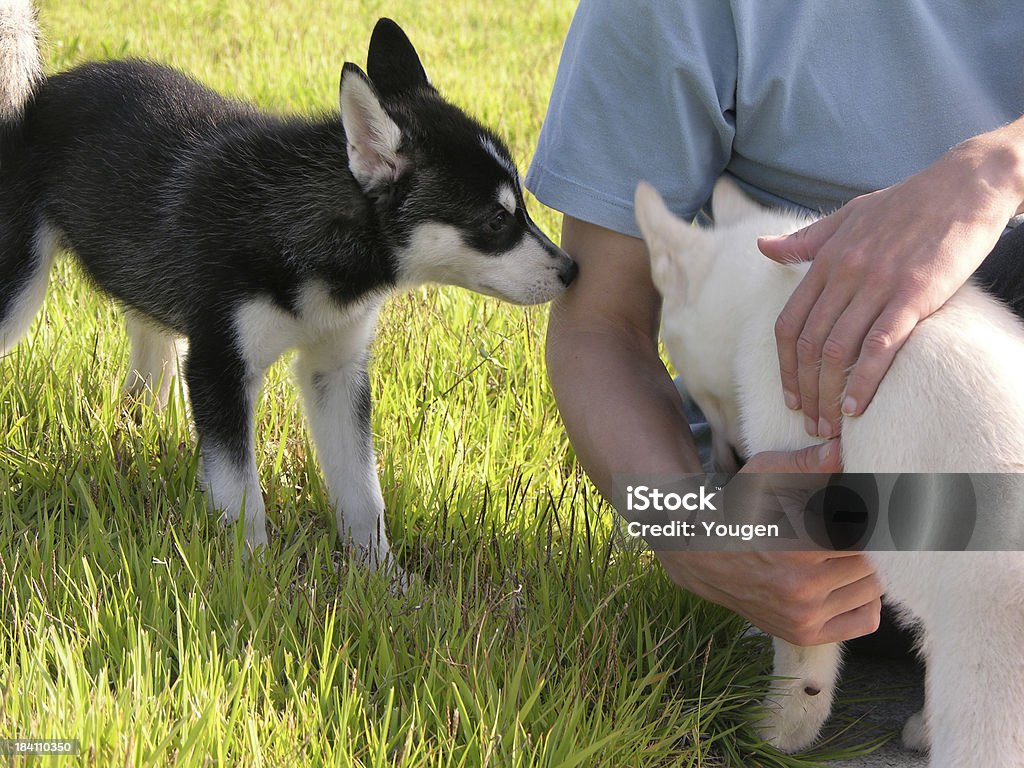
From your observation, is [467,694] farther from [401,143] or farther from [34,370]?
[34,370]

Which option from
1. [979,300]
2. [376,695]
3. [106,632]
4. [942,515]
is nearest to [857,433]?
[942,515]

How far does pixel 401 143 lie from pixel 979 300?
1.40m

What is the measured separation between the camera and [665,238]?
2121 mm

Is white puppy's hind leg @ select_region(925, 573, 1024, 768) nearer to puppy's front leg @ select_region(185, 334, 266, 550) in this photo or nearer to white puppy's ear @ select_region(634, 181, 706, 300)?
white puppy's ear @ select_region(634, 181, 706, 300)

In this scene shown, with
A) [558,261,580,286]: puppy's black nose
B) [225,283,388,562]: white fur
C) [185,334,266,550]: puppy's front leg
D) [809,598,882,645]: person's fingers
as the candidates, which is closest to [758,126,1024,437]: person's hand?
[809,598,882,645]: person's fingers

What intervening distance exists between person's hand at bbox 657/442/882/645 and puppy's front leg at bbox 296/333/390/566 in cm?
99

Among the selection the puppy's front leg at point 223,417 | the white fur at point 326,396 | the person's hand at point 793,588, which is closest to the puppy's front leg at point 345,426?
the white fur at point 326,396

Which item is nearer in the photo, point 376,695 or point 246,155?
point 376,695

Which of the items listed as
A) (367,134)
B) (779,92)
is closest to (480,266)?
(367,134)

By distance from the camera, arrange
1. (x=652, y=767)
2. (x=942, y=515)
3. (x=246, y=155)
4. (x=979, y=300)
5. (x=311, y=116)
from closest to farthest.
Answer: (x=942, y=515) < (x=979, y=300) < (x=652, y=767) < (x=246, y=155) < (x=311, y=116)

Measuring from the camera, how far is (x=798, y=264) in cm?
194

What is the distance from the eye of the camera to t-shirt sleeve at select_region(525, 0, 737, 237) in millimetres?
2316

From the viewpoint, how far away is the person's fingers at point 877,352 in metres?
1.71

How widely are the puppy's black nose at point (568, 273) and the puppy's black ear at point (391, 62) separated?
0.68 metres
